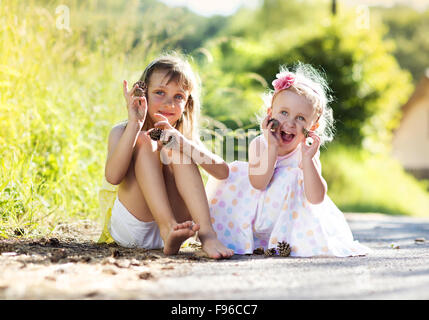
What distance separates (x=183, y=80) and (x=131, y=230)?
2.47 ft

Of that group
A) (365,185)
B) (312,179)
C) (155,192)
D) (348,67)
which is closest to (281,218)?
(312,179)

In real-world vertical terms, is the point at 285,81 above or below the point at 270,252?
above

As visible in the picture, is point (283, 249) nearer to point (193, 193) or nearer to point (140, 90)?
point (193, 193)

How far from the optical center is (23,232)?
8.25ft

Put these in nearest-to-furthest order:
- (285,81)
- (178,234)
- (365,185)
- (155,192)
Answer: (178,234), (155,192), (285,81), (365,185)

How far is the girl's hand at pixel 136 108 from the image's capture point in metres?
2.27

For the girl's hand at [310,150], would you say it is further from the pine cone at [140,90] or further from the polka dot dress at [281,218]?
the pine cone at [140,90]

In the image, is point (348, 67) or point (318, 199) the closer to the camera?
point (318, 199)

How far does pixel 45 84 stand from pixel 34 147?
1.50 feet

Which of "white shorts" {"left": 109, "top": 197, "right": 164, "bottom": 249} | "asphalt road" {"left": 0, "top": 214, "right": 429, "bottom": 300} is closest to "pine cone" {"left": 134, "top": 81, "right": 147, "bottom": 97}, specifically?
"white shorts" {"left": 109, "top": 197, "right": 164, "bottom": 249}

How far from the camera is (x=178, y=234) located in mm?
2066

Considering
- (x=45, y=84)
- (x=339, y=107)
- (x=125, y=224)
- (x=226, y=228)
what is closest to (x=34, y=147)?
(x=45, y=84)

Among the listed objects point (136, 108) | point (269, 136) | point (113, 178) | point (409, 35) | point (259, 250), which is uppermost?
point (409, 35)

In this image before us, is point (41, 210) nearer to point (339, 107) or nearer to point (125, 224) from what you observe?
point (125, 224)
